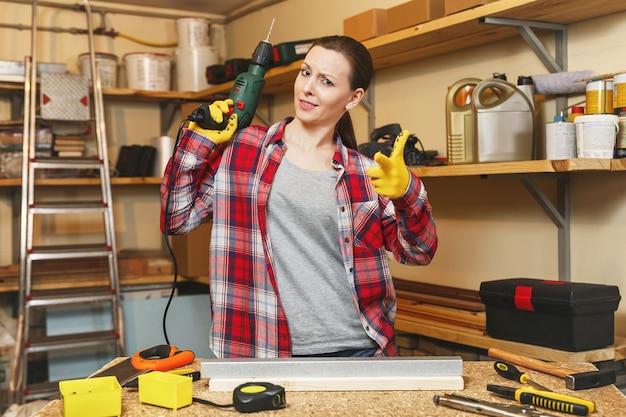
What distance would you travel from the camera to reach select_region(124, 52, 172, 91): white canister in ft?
15.0

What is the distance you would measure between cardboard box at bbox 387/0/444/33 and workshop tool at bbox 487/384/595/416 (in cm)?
163

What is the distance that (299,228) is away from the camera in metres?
1.86

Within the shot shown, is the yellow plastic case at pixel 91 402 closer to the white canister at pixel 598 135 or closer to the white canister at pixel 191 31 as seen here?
the white canister at pixel 598 135

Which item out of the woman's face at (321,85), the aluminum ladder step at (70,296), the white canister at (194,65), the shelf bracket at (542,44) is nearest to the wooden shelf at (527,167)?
the shelf bracket at (542,44)

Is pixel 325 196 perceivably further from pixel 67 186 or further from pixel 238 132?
pixel 67 186

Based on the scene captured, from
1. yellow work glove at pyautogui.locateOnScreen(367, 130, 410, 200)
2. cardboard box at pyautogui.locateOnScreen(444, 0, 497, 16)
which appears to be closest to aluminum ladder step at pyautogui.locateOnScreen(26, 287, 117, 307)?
cardboard box at pyautogui.locateOnScreen(444, 0, 497, 16)

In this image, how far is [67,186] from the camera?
4.67 metres

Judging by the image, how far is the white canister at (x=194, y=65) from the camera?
15.1ft

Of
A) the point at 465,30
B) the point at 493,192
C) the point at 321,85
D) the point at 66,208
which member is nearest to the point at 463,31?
the point at 465,30

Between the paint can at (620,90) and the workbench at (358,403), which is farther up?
the paint can at (620,90)

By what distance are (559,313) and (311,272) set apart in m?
0.75

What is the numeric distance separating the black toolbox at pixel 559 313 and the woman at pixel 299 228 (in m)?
0.46

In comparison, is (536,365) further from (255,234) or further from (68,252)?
(68,252)

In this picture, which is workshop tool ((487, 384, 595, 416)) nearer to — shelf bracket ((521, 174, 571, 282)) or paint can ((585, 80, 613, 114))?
paint can ((585, 80, 613, 114))
